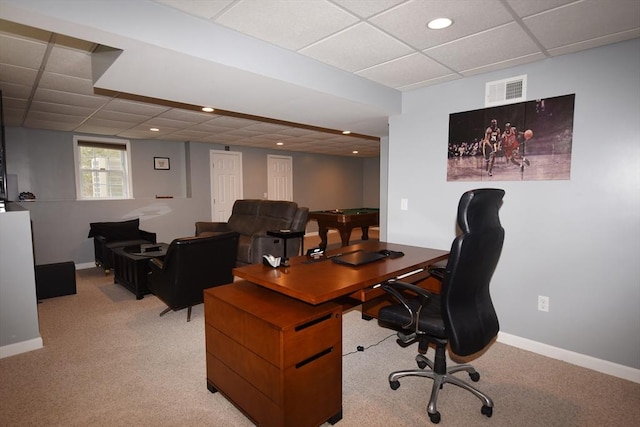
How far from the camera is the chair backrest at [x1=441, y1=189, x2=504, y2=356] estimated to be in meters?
1.71

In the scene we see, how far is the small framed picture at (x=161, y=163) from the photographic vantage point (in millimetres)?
6839

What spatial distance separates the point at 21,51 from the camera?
8.21ft

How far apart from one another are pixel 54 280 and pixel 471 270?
15.5ft

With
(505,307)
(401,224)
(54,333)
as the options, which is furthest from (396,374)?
(54,333)

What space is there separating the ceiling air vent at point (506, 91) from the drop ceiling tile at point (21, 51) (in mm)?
3518

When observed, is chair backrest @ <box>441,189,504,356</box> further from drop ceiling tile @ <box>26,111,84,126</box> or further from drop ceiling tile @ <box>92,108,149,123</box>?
drop ceiling tile @ <box>26,111,84,126</box>

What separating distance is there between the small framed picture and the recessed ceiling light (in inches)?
248

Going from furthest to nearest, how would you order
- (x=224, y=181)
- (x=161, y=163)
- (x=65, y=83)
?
(x=224, y=181)
(x=161, y=163)
(x=65, y=83)

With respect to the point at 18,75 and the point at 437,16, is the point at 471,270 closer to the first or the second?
the point at 437,16

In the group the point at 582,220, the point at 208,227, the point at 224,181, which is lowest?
the point at 208,227

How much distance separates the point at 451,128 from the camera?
3102 mm

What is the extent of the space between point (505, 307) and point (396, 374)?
4.32ft

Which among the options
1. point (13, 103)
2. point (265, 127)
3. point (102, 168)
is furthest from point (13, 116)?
point (265, 127)

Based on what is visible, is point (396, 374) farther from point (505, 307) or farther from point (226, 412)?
point (505, 307)
